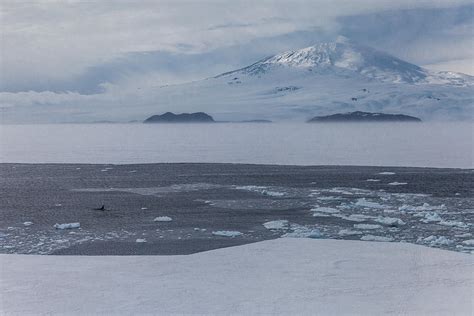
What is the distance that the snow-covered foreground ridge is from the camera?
7.83 metres

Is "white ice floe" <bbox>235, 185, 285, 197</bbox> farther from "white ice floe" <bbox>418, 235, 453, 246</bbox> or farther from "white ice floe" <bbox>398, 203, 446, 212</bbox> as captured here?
"white ice floe" <bbox>418, 235, 453, 246</bbox>

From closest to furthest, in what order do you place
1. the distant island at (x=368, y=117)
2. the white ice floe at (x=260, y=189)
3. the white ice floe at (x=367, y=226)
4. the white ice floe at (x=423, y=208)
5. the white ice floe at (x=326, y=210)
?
1. the white ice floe at (x=367, y=226)
2. the white ice floe at (x=326, y=210)
3. the white ice floe at (x=423, y=208)
4. the white ice floe at (x=260, y=189)
5. the distant island at (x=368, y=117)

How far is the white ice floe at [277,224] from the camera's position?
44.1 ft

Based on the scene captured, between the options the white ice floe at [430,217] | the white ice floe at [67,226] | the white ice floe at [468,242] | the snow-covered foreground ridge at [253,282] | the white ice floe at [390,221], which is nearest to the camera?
the snow-covered foreground ridge at [253,282]

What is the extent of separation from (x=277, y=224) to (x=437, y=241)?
3229 millimetres

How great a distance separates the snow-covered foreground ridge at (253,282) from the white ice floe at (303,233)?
38.7 inches

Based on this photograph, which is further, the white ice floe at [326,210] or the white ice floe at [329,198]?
the white ice floe at [329,198]

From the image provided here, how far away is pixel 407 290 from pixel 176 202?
9.32 m

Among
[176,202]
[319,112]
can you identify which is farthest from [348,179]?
[319,112]

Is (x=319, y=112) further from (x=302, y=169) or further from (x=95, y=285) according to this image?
(x=95, y=285)

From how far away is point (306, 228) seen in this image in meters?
13.3

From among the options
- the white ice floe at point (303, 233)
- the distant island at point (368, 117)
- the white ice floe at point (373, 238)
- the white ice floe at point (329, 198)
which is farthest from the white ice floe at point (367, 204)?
the distant island at point (368, 117)

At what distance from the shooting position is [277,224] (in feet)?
44.8

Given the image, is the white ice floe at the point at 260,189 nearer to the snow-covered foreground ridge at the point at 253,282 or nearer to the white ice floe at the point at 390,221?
the white ice floe at the point at 390,221
